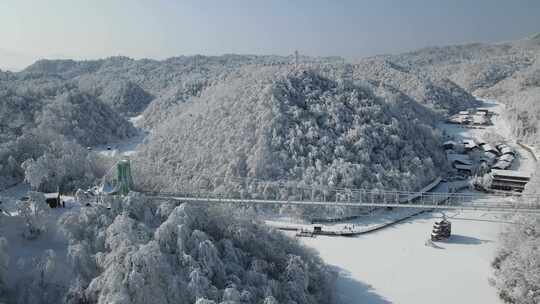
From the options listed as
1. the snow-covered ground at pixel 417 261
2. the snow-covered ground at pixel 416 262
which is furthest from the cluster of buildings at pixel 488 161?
the snow-covered ground at pixel 416 262

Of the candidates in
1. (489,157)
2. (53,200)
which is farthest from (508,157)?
(53,200)

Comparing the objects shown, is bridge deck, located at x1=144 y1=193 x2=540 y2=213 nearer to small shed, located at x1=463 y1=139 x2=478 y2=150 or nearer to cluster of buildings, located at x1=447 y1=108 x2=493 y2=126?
small shed, located at x1=463 y1=139 x2=478 y2=150

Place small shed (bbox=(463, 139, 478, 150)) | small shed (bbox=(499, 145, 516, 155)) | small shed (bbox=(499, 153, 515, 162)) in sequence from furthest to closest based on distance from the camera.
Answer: small shed (bbox=(463, 139, 478, 150)), small shed (bbox=(499, 145, 516, 155)), small shed (bbox=(499, 153, 515, 162))

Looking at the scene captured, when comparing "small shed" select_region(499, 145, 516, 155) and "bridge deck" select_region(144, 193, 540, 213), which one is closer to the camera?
"bridge deck" select_region(144, 193, 540, 213)

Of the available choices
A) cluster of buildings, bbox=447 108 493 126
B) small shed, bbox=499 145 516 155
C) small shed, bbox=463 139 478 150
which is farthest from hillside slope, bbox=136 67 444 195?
cluster of buildings, bbox=447 108 493 126

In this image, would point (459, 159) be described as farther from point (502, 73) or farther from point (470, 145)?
point (502, 73)
